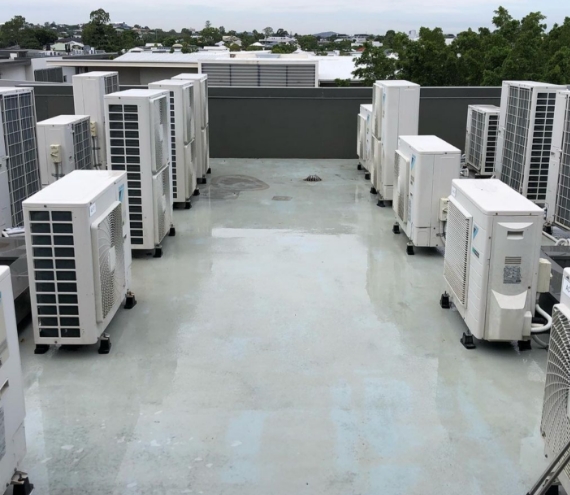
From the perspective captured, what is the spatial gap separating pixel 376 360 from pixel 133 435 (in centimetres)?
177

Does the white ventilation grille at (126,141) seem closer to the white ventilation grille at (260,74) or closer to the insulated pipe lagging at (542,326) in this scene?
the insulated pipe lagging at (542,326)

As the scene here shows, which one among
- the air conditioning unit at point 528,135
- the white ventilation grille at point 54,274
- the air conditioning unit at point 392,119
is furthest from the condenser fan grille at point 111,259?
the air conditioning unit at point 528,135

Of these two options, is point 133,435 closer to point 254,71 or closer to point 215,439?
point 215,439

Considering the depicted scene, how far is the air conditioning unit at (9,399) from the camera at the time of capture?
9.76 feet

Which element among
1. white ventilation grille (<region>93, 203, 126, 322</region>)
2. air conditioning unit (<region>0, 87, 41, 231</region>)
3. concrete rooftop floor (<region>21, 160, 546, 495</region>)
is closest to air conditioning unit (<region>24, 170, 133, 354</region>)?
white ventilation grille (<region>93, 203, 126, 322</region>)

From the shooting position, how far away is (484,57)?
787 inches

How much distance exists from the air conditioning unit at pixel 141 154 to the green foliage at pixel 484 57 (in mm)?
12525

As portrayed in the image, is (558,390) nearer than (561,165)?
Yes

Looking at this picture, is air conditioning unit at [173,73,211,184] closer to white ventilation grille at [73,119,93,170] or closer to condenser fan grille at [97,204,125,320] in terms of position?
white ventilation grille at [73,119,93,170]

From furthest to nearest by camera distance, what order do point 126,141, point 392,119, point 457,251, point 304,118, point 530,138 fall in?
point 304,118, point 392,119, point 530,138, point 126,141, point 457,251

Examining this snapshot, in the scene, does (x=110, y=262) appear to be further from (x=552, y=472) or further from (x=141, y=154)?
(x=552, y=472)

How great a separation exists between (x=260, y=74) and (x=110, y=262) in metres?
11.0

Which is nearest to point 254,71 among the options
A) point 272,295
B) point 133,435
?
point 272,295

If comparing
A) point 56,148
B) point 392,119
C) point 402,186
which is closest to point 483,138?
point 392,119
